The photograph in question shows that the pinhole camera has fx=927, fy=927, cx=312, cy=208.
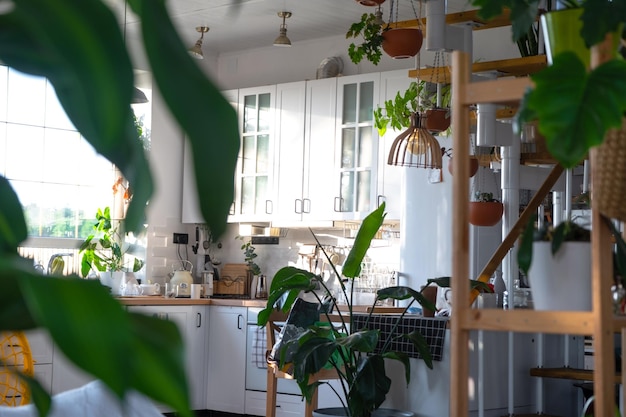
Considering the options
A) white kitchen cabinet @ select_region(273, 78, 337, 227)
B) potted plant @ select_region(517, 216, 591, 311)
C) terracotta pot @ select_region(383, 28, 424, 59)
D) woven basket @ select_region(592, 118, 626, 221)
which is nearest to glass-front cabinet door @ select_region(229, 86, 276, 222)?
white kitchen cabinet @ select_region(273, 78, 337, 227)

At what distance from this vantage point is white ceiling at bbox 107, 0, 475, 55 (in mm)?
7109

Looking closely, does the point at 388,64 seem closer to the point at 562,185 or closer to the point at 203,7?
the point at 203,7

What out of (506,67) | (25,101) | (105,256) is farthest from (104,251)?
(506,67)

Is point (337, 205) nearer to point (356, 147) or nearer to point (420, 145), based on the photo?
point (356, 147)

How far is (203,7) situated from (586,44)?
5.95 metres

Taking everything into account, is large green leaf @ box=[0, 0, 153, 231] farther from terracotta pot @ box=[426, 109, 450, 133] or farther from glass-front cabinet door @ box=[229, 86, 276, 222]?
glass-front cabinet door @ box=[229, 86, 276, 222]

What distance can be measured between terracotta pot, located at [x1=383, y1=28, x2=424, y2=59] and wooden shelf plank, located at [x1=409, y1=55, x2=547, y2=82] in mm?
464

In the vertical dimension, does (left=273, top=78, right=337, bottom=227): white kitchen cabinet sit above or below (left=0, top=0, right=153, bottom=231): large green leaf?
above

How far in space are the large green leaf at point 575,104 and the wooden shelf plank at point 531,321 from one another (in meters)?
0.29

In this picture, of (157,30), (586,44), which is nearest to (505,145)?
(586,44)

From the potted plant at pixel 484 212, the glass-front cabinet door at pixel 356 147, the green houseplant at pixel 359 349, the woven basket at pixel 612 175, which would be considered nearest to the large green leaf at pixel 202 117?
the woven basket at pixel 612 175

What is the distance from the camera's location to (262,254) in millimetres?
8180

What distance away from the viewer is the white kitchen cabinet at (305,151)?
7.41 m

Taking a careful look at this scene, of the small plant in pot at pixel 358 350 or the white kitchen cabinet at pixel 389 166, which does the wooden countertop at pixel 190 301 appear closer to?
the white kitchen cabinet at pixel 389 166
